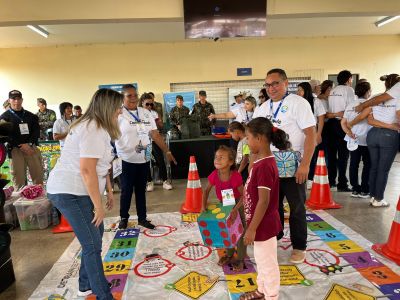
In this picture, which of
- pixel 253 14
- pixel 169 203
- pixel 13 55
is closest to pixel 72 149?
pixel 169 203

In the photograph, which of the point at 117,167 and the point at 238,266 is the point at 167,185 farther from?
the point at 238,266

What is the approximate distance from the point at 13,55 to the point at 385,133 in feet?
33.5

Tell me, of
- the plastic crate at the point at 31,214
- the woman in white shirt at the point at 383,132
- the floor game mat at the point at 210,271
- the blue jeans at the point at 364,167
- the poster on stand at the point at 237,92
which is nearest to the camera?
the floor game mat at the point at 210,271

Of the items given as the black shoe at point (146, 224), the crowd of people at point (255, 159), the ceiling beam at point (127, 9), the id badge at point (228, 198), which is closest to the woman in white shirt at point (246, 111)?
the crowd of people at point (255, 159)

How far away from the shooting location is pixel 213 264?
2609mm

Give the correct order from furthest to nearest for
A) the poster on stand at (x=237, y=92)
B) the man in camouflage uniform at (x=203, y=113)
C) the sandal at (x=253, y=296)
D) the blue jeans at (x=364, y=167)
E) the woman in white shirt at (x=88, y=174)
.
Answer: the poster on stand at (x=237, y=92) < the man in camouflage uniform at (x=203, y=113) < the blue jeans at (x=364, y=167) < the sandal at (x=253, y=296) < the woman in white shirt at (x=88, y=174)

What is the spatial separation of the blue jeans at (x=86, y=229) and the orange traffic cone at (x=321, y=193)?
9.64ft

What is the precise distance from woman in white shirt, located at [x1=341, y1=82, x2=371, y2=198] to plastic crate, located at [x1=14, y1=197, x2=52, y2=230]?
13.8 feet

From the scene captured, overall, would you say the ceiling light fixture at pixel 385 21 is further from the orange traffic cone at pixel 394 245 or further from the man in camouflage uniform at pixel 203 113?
the orange traffic cone at pixel 394 245

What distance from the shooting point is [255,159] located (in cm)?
195

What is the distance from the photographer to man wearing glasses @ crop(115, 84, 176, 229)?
10.2 ft

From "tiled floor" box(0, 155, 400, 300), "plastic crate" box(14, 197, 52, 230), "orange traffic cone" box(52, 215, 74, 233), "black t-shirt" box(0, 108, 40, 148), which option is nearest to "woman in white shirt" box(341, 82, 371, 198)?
"tiled floor" box(0, 155, 400, 300)

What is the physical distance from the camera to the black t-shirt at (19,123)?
4.60 meters

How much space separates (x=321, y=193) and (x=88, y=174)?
3.24m
